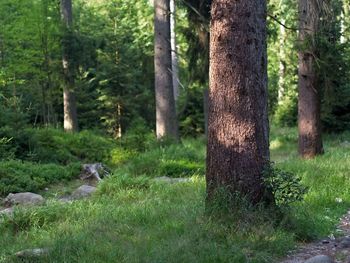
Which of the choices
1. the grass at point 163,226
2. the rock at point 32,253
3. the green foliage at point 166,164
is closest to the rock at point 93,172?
the green foliage at point 166,164

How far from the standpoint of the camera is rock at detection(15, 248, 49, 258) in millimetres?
5348

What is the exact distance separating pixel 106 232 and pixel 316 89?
9318mm

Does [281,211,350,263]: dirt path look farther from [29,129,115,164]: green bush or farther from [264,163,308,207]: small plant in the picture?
[29,129,115,164]: green bush

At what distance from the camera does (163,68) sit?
15.7 metres

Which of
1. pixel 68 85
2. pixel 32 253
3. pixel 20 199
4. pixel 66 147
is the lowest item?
pixel 20 199

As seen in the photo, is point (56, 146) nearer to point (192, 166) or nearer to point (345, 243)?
point (192, 166)

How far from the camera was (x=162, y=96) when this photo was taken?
1575cm

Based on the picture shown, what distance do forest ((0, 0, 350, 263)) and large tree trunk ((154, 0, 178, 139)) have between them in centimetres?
4

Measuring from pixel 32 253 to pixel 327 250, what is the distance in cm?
324

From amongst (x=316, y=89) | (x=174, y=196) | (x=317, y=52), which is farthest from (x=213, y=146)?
(x=317, y=52)

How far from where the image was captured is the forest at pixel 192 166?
18.5 ft

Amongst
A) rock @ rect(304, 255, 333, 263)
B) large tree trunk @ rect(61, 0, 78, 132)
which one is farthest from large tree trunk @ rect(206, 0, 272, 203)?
large tree trunk @ rect(61, 0, 78, 132)

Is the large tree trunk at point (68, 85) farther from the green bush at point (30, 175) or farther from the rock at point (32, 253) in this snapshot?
the rock at point (32, 253)

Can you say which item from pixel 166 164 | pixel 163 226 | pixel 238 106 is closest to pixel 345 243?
pixel 238 106
